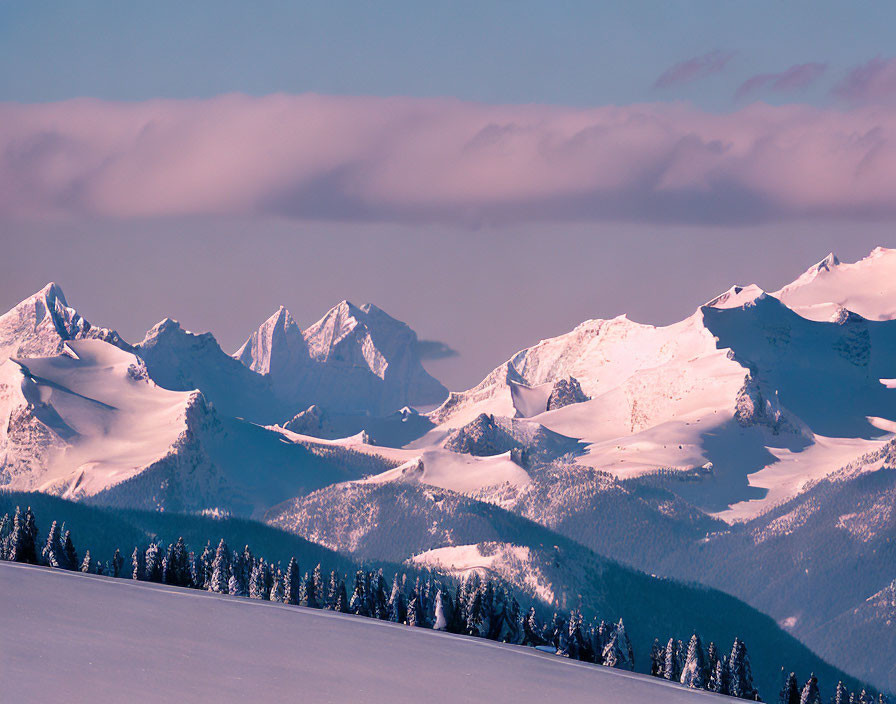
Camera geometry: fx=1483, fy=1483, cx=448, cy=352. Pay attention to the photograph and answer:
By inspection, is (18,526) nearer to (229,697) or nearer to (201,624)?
(201,624)

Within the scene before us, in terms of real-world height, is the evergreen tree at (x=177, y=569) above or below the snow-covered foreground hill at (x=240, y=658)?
above

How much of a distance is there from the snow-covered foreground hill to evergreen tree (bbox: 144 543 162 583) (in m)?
121

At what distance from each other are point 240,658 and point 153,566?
457 ft

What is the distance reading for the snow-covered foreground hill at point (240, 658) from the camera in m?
47.8

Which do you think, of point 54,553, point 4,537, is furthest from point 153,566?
point 4,537

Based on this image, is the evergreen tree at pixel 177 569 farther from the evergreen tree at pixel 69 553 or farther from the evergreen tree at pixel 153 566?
the evergreen tree at pixel 69 553

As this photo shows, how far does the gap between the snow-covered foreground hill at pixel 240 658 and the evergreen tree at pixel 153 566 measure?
120673 millimetres

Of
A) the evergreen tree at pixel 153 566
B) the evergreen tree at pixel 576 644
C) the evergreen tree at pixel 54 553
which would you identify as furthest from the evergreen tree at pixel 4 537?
the evergreen tree at pixel 576 644

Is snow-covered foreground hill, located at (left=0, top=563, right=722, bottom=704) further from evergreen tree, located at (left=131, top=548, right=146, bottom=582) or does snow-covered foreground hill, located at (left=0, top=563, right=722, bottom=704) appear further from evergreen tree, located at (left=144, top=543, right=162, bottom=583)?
evergreen tree, located at (left=131, top=548, right=146, bottom=582)

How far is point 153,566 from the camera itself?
18812 centimetres

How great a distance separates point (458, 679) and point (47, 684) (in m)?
15.4

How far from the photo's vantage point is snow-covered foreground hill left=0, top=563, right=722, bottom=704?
157 ft

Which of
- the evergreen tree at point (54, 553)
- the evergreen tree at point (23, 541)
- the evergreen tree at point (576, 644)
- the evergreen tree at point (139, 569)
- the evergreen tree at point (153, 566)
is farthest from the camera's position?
the evergreen tree at point (139, 569)

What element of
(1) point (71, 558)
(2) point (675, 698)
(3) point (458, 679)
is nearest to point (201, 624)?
(3) point (458, 679)
